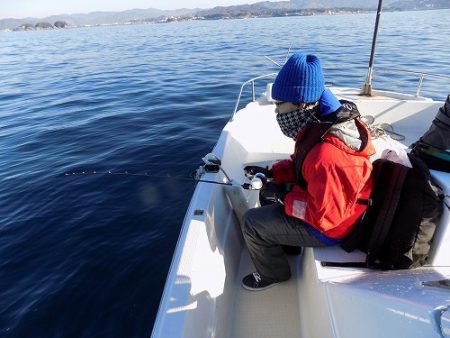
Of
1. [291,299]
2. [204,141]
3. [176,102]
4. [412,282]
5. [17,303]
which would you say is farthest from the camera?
[176,102]

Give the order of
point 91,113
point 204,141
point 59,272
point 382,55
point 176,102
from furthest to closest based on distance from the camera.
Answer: point 382,55 → point 176,102 → point 91,113 → point 204,141 → point 59,272

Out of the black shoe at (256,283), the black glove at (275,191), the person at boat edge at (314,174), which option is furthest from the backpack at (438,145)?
the black shoe at (256,283)

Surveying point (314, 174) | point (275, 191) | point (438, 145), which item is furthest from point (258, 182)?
point (438, 145)

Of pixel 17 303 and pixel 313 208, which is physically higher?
pixel 313 208

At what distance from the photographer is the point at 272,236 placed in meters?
2.33

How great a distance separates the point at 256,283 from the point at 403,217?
1.36m

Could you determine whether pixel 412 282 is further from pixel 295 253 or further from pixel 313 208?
pixel 295 253

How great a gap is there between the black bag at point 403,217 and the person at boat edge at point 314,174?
0.39 ft

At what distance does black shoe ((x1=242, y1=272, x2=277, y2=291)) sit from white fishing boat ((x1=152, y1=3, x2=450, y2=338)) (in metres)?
0.05

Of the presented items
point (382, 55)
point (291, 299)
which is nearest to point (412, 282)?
point (291, 299)

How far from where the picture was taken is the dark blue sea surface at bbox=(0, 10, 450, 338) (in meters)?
3.16

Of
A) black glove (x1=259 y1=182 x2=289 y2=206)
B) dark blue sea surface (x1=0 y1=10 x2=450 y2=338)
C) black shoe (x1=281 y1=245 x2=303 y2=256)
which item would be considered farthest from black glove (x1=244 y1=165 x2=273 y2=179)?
dark blue sea surface (x1=0 y1=10 x2=450 y2=338)

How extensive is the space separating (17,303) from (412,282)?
341cm

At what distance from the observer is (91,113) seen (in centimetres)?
877
